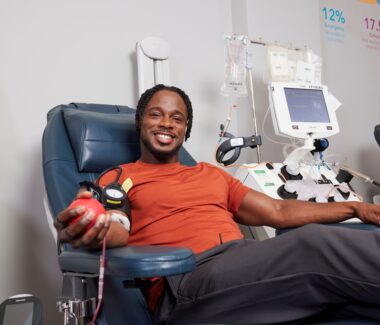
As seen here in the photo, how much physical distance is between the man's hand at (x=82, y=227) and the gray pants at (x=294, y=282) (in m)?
0.30

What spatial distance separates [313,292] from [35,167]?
1372 millimetres

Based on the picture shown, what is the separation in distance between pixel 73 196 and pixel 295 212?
2.42ft

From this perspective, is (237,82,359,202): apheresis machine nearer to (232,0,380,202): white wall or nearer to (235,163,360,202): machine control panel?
(235,163,360,202): machine control panel

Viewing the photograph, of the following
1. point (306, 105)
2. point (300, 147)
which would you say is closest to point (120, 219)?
point (300, 147)

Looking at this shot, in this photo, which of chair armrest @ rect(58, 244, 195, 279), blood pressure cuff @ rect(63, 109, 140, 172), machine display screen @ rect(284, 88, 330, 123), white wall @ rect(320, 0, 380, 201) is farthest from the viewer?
white wall @ rect(320, 0, 380, 201)

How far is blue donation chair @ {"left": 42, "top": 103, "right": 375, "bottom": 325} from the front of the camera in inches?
29.7

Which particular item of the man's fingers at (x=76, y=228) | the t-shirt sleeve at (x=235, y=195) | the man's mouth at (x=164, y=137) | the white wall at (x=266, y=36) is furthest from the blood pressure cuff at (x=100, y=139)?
the white wall at (x=266, y=36)

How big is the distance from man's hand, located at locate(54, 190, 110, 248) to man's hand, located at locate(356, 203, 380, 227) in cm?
89

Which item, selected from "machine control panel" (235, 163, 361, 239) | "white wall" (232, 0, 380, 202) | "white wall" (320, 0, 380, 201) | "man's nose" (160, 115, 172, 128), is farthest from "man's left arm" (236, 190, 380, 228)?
"white wall" (320, 0, 380, 201)

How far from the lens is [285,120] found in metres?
2.05

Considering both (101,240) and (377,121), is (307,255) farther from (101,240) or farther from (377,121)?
(377,121)

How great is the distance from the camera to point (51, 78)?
6.43 ft

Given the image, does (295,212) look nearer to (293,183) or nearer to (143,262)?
(293,183)

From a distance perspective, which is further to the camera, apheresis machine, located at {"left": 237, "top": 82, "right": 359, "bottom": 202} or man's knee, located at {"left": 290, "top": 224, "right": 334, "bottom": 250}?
apheresis machine, located at {"left": 237, "top": 82, "right": 359, "bottom": 202}
